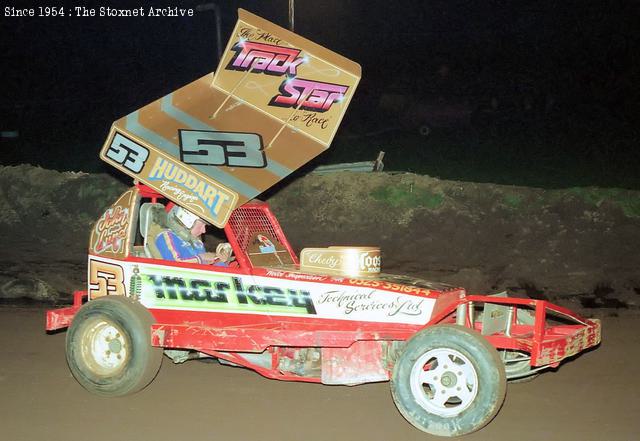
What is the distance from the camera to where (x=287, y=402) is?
20.0ft

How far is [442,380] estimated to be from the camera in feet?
17.0

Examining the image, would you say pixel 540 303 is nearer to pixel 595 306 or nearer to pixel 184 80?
pixel 595 306

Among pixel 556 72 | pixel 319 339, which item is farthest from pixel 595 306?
pixel 556 72

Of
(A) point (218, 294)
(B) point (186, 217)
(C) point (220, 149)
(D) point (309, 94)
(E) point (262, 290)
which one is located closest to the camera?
(E) point (262, 290)

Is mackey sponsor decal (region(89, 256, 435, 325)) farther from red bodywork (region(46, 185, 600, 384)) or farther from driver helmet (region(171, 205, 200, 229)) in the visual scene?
driver helmet (region(171, 205, 200, 229))

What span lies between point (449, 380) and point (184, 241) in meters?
2.68

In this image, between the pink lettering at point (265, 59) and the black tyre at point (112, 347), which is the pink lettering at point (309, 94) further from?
the black tyre at point (112, 347)

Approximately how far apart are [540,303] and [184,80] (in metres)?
20.8

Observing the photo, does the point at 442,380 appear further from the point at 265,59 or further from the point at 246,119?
the point at 265,59

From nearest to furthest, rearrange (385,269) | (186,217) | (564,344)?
(564,344), (186,217), (385,269)

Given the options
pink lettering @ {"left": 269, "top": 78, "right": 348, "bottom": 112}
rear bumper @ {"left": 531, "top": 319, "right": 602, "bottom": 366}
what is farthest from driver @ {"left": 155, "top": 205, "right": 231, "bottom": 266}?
rear bumper @ {"left": 531, "top": 319, "right": 602, "bottom": 366}

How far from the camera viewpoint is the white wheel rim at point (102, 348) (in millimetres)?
6188

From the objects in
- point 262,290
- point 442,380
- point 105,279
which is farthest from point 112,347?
point 442,380

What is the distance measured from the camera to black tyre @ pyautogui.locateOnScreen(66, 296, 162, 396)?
602cm
